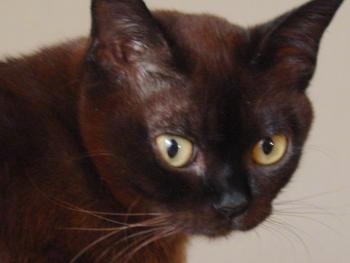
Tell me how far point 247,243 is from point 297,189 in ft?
0.49

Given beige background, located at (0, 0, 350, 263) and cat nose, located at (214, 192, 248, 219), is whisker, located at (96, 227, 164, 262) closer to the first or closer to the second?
cat nose, located at (214, 192, 248, 219)

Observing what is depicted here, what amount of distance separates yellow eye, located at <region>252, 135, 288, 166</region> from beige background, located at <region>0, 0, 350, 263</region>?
463mm

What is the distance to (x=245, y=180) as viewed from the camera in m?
0.80

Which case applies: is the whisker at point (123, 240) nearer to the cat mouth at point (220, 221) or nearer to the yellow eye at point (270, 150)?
the cat mouth at point (220, 221)

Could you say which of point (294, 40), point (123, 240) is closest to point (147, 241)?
point (123, 240)

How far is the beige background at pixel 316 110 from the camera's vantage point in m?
1.31

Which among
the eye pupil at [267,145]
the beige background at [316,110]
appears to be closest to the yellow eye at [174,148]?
the eye pupil at [267,145]

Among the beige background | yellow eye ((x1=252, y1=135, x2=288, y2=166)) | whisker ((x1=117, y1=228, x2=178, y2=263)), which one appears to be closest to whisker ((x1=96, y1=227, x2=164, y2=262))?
whisker ((x1=117, y1=228, x2=178, y2=263))

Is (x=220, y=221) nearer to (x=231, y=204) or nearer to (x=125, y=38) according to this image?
(x=231, y=204)

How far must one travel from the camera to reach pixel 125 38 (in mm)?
791

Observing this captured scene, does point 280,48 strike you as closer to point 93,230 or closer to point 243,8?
point 93,230

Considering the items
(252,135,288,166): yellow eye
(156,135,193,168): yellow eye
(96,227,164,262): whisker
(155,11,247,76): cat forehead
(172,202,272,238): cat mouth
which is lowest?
(96,227,164,262): whisker

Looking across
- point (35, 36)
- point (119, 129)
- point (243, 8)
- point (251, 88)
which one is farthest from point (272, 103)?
point (35, 36)

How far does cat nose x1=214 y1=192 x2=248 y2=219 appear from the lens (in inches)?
30.8
